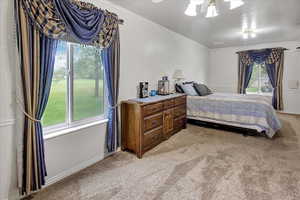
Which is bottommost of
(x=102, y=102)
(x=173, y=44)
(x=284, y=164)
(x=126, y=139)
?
(x=284, y=164)

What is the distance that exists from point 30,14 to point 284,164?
12.0 ft

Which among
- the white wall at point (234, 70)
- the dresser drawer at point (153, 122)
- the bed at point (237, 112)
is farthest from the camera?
the white wall at point (234, 70)

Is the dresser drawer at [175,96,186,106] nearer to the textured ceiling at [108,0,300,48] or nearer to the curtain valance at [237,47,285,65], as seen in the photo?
the textured ceiling at [108,0,300,48]

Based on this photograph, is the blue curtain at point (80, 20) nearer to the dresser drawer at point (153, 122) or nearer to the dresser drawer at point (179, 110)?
the dresser drawer at point (153, 122)

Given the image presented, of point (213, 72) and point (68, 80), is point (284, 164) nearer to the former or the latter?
point (68, 80)

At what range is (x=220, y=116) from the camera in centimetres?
403

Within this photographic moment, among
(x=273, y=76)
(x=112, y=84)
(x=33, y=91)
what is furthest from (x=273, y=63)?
(x=33, y=91)

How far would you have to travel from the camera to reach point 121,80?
2939 mm

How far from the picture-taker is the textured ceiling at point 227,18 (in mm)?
2754

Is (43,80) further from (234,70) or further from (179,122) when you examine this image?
(234,70)

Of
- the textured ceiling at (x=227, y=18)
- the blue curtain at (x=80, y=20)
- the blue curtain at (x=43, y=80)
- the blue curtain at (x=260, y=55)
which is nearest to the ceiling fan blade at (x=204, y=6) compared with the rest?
the textured ceiling at (x=227, y=18)

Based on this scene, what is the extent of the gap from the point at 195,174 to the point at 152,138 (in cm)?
96

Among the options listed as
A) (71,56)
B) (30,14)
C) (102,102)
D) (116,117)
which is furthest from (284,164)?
(30,14)

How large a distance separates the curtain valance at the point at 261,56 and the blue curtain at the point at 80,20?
5.63m
